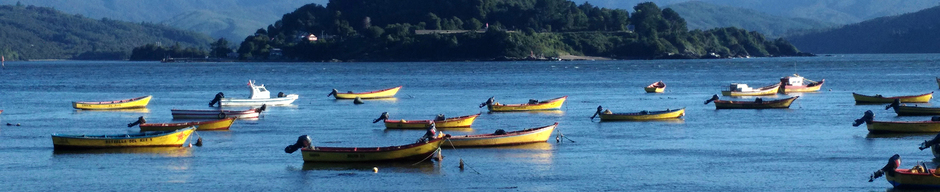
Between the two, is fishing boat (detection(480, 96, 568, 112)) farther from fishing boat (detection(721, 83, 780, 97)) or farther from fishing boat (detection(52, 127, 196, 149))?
fishing boat (detection(52, 127, 196, 149))

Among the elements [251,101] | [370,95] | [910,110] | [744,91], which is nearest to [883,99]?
[910,110]

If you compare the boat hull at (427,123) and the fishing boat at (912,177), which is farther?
the boat hull at (427,123)

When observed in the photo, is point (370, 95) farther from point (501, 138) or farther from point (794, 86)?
point (501, 138)

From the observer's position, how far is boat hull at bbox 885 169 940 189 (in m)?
31.2

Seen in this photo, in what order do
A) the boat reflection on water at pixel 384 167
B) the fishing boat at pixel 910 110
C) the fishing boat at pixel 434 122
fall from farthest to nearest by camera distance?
the fishing boat at pixel 910 110
the fishing boat at pixel 434 122
the boat reflection on water at pixel 384 167

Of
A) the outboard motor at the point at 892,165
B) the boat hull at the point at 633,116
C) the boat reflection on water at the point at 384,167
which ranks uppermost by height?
the outboard motor at the point at 892,165

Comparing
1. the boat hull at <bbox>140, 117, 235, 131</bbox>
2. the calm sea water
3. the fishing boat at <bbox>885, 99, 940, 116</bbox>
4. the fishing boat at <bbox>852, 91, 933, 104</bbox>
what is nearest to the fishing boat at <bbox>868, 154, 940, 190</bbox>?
the calm sea water

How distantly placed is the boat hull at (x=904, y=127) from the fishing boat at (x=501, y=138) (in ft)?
41.2

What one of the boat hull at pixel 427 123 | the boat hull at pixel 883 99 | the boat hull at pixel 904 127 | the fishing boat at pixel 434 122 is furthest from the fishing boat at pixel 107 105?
the boat hull at pixel 904 127

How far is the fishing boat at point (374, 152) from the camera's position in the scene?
127 ft

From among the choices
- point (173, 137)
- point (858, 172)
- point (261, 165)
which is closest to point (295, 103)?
point (173, 137)

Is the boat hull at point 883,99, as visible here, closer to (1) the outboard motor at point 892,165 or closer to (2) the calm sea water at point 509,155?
(2) the calm sea water at point 509,155

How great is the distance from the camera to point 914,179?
103 ft

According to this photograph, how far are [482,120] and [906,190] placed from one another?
93.3ft
